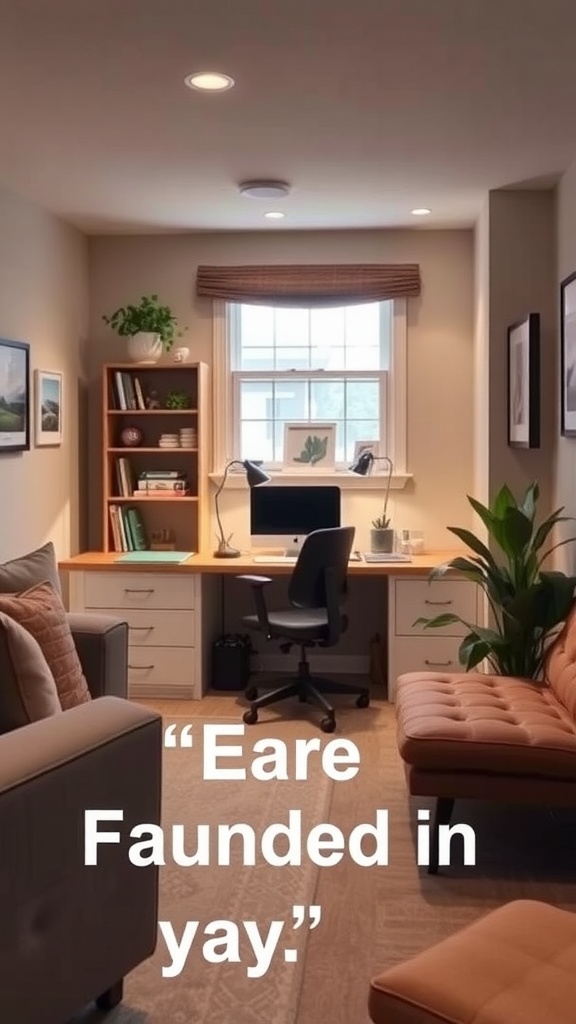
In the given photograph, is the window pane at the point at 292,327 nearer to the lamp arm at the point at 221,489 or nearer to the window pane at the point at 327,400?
the window pane at the point at 327,400

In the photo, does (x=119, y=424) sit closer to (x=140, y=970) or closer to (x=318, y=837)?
(x=318, y=837)

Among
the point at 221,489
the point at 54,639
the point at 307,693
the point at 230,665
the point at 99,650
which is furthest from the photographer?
the point at 221,489

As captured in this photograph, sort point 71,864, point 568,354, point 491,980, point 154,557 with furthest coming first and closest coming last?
point 154,557
point 568,354
point 71,864
point 491,980

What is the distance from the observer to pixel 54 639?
276 cm

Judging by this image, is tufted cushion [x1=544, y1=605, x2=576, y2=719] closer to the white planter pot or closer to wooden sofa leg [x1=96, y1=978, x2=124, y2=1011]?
wooden sofa leg [x1=96, y1=978, x2=124, y2=1011]

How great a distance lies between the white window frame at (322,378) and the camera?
5.37m

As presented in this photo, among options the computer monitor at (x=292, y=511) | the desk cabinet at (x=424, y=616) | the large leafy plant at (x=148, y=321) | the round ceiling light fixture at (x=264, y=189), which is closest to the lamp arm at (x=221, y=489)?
the computer monitor at (x=292, y=511)

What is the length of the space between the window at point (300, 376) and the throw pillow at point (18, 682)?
10.6ft

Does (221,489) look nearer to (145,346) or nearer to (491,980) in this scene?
Answer: (145,346)

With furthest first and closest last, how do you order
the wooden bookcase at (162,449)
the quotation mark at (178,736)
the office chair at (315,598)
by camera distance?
the wooden bookcase at (162,449) < the office chair at (315,598) < the quotation mark at (178,736)

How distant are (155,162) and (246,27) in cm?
134

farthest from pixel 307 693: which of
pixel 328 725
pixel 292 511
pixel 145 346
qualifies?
pixel 145 346

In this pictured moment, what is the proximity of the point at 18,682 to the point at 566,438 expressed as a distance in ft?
8.83

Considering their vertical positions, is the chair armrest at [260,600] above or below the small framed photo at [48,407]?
below
